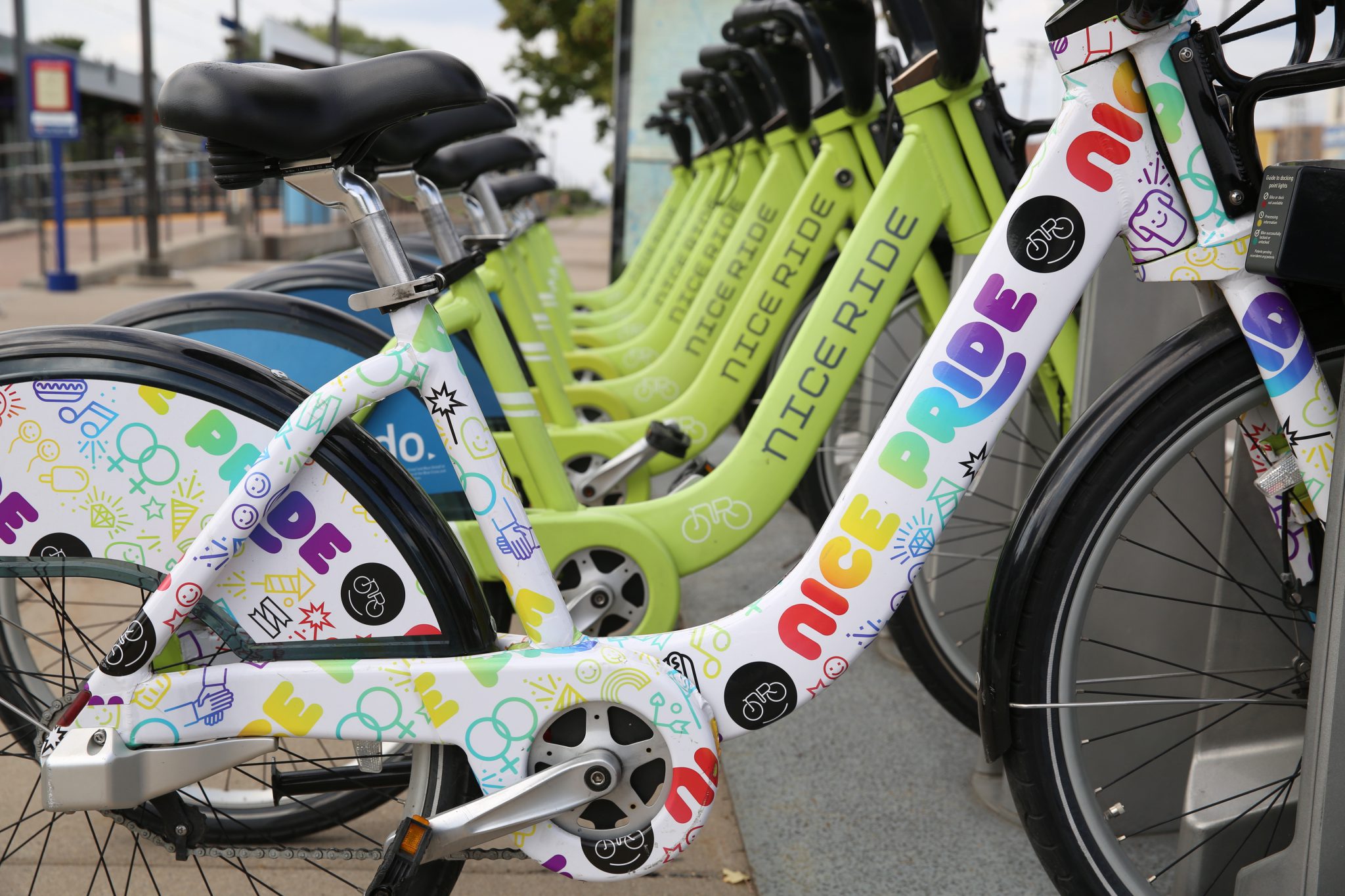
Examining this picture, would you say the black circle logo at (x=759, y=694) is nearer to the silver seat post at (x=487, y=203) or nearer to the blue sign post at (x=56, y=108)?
the silver seat post at (x=487, y=203)

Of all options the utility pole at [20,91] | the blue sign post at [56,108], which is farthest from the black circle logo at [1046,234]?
the utility pole at [20,91]

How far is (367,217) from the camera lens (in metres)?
1.54

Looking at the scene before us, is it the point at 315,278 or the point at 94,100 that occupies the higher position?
the point at 315,278

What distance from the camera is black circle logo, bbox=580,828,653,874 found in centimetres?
156

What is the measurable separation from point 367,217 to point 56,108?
10.7 m

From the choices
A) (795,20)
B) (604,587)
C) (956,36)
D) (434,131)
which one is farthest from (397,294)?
(795,20)

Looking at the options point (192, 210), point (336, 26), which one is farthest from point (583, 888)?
point (336, 26)

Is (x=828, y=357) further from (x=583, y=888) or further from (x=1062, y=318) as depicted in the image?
(x=583, y=888)

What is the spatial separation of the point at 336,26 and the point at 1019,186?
2749 cm

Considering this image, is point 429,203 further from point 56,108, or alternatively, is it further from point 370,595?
point 56,108

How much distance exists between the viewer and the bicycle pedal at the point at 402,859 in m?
1.47

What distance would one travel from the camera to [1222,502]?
1.95 metres

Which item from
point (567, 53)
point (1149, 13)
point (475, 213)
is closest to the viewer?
point (1149, 13)

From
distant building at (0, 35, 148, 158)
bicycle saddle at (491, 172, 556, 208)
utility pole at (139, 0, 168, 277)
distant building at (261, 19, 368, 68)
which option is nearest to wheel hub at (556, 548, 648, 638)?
bicycle saddle at (491, 172, 556, 208)
